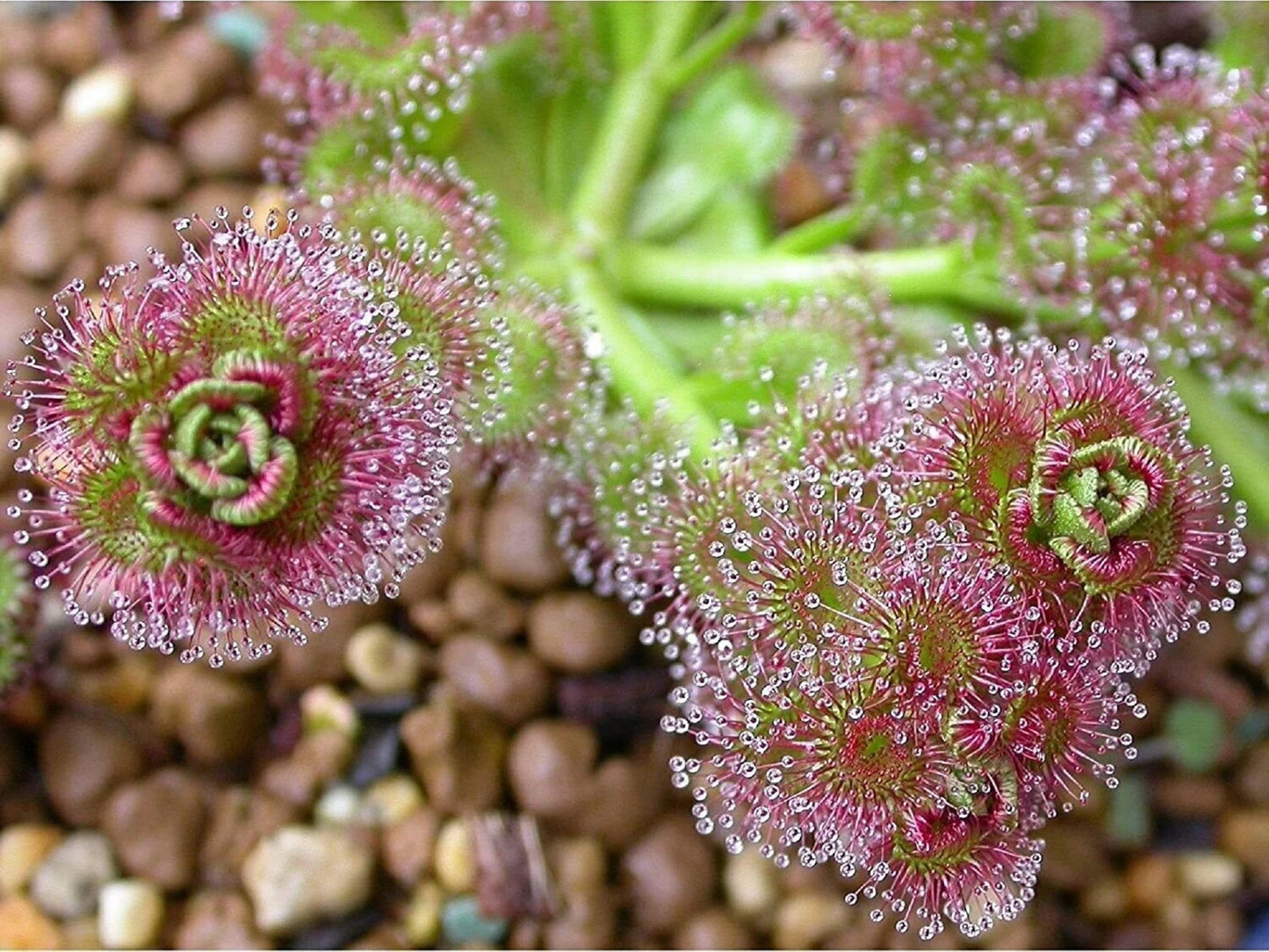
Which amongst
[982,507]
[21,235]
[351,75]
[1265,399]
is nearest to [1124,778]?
[1265,399]

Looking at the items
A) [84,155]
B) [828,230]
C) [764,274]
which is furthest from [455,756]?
[84,155]

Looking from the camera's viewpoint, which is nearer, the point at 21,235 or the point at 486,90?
the point at 486,90

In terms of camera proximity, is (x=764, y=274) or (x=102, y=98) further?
(x=102, y=98)

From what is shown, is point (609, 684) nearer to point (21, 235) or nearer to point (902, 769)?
point (902, 769)

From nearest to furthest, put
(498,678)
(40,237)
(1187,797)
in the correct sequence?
(498,678)
(1187,797)
(40,237)

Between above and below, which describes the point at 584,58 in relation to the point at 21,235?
below

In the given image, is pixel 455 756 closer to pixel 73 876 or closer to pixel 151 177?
pixel 73 876

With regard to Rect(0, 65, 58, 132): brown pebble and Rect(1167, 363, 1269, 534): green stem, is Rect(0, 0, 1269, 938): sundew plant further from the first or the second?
Rect(0, 65, 58, 132): brown pebble
